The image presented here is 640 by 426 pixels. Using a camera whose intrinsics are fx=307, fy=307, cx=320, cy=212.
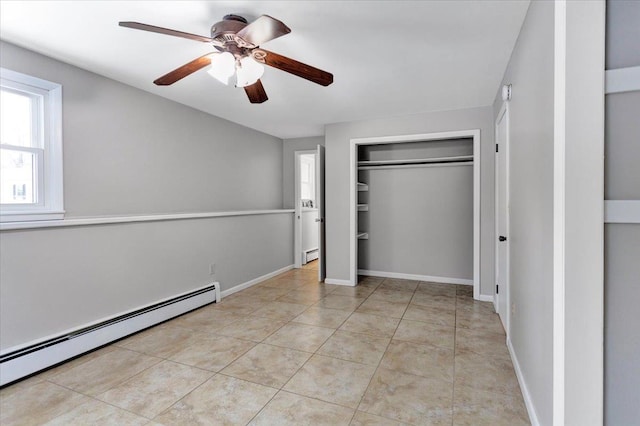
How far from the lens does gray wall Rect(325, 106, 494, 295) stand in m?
3.68

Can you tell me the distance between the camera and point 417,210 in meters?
4.64

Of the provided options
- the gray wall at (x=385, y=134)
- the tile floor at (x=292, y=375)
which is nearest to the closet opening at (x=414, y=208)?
the gray wall at (x=385, y=134)

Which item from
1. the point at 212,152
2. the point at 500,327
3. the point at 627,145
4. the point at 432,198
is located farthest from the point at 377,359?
the point at 212,152

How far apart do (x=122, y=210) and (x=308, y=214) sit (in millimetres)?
3599

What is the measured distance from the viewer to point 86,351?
2.48m

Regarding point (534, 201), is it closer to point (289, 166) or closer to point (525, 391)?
point (525, 391)

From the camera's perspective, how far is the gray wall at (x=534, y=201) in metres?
1.37

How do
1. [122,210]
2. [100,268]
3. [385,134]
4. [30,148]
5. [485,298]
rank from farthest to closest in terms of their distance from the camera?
[385,134]
[485,298]
[122,210]
[100,268]
[30,148]

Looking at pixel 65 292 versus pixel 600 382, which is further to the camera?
pixel 65 292

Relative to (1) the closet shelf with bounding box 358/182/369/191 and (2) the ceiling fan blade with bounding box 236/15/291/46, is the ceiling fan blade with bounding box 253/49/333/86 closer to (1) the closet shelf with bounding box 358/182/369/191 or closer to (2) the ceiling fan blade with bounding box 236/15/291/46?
(2) the ceiling fan blade with bounding box 236/15/291/46

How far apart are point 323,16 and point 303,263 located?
4557 mm

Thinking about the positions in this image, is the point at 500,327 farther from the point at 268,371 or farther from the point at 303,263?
the point at 303,263

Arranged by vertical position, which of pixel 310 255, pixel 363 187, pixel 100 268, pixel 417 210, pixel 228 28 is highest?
pixel 228 28

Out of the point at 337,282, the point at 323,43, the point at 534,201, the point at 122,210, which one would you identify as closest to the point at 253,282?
the point at 337,282
